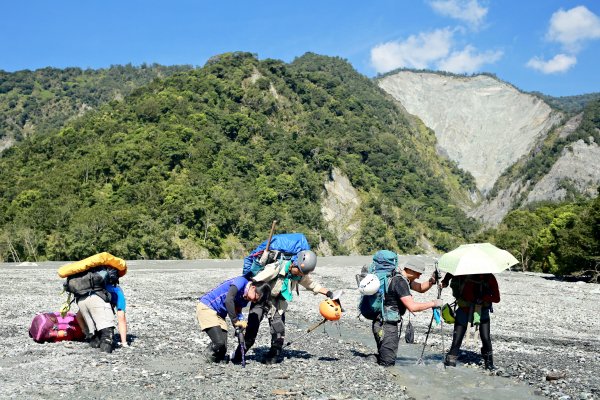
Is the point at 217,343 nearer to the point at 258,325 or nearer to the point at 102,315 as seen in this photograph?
the point at 258,325

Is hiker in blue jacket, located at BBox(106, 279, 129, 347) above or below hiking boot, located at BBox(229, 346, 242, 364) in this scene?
above

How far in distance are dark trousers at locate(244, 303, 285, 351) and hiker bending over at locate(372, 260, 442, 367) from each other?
6.16 feet

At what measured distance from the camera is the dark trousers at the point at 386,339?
34.7 ft

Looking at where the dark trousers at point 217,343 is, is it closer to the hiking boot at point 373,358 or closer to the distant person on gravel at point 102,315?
the distant person on gravel at point 102,315

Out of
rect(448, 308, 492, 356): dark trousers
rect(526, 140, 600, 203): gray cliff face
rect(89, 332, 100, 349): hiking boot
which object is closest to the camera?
rect(448, 308, 492, 356): dark trousers

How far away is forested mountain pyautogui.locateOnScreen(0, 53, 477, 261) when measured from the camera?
77.0 metres

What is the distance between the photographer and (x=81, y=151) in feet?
328

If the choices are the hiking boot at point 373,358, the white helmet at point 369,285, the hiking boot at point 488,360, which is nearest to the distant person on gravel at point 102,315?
the white helmet at point 369,285

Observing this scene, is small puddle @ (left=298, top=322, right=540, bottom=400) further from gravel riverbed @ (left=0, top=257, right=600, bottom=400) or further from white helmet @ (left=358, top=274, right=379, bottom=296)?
white helmet @ (left=358, top=274, right=379, bottom=296)

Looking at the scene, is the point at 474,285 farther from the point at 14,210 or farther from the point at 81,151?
the point at 81,151

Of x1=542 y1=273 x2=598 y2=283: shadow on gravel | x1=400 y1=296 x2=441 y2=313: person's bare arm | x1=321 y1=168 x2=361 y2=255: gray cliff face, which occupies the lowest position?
x1=542 y1=273 x2=598 y2=283: shadow on gravel

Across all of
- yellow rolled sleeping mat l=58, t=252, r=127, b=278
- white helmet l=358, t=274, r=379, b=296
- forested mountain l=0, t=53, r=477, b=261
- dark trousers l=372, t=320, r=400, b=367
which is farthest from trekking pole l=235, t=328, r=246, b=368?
forested mountain l=0, t=53, r=477, b=261

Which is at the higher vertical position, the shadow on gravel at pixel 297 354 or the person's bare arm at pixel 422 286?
the person's bare arm at pixel 422 286

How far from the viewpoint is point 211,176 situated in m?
107
